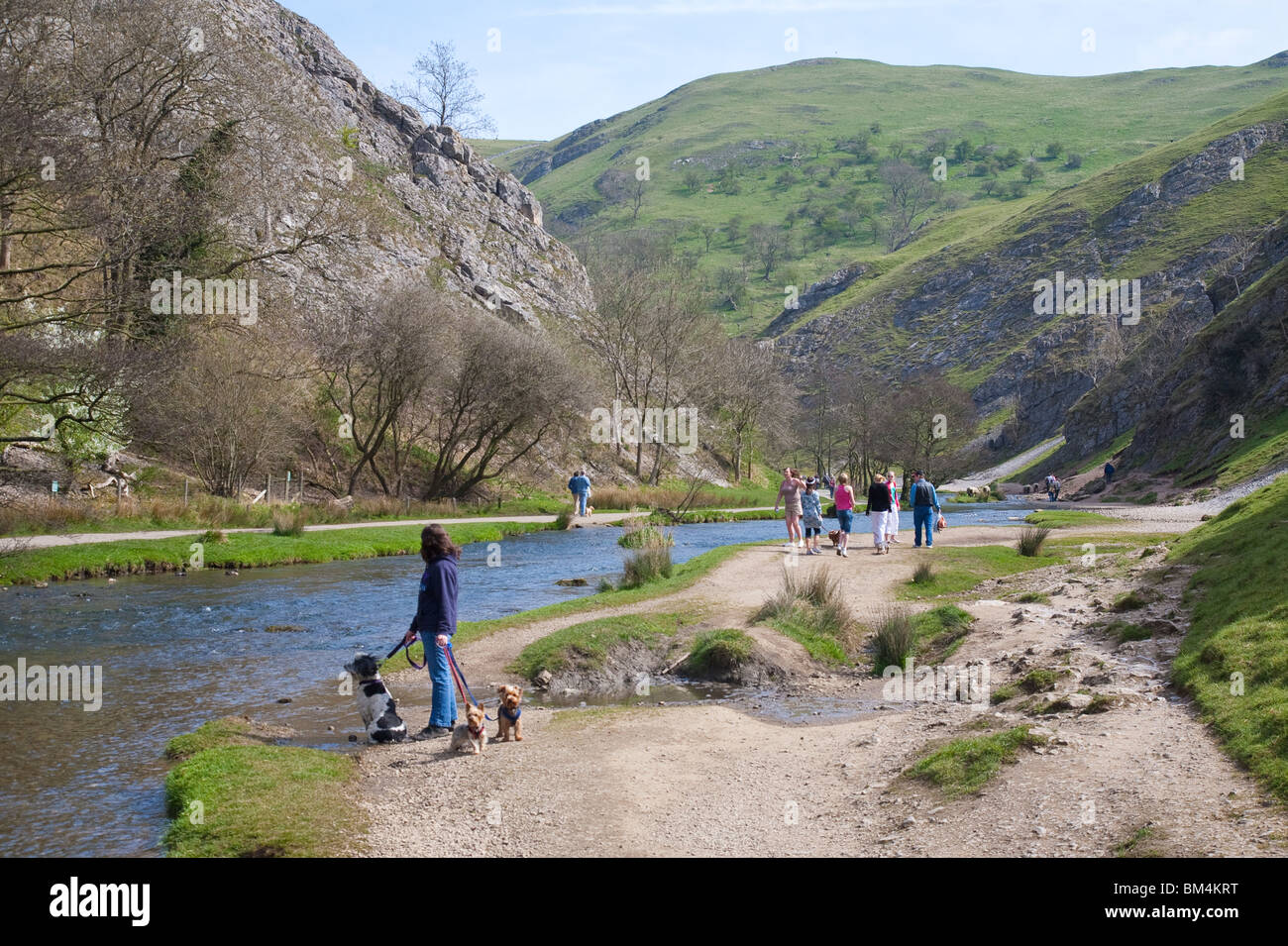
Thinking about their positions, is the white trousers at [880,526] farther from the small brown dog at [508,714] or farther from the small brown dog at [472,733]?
the small brown dog at [472,733]

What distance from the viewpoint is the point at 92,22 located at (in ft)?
102

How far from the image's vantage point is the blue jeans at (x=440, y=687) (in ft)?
37.2

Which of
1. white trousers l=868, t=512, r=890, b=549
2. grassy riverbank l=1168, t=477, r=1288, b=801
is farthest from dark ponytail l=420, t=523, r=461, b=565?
white trousers l=868, t=512, r=890, b=549

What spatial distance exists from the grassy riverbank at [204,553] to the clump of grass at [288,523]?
284mm

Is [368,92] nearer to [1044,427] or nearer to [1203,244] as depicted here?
[1044,427]

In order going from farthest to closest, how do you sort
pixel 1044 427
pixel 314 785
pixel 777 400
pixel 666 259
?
1. pixel 1044 427
2. pixel 666 259
3. pixel 777 400
4. pixel 314 785

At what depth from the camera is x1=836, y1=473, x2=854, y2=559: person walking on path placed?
87.6 feet

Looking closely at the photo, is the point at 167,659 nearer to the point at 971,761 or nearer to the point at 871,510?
the point at 971,761

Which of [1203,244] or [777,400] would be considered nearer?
[777,400]

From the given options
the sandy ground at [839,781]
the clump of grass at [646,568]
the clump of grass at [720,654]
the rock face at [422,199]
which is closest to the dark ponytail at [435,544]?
the sandy ground at [839,781]

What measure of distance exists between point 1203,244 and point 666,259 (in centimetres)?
7539

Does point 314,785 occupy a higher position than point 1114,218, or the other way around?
point 1114,218

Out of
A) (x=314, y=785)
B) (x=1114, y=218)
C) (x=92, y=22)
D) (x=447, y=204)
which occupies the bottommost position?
(x=314, y=785)
